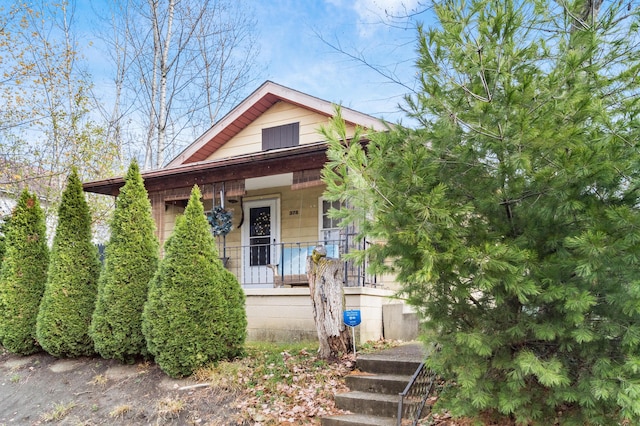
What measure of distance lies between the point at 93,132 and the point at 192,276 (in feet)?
34.9

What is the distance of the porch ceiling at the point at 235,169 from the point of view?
318 inches

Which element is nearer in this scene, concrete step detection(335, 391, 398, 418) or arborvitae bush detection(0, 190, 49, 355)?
concrete step detection(335, 391, 398, 418)

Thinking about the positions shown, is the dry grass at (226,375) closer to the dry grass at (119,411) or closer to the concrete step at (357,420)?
the dry grass at (119,411)

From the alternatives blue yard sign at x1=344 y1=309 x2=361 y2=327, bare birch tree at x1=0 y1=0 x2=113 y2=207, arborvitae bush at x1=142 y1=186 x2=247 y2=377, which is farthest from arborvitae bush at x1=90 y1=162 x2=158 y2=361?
bare birch tree at x1=0 y1=0 x2=113 y2=207

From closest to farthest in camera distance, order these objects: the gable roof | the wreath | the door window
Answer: the wreath → the gable roof → the door window

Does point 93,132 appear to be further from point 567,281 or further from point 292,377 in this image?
point 567,281

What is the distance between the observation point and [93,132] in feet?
46.9

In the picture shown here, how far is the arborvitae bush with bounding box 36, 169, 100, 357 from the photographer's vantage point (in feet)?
22.0

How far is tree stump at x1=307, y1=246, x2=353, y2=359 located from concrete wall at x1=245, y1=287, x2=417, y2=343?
32.0 inches

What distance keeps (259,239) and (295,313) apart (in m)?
3.74

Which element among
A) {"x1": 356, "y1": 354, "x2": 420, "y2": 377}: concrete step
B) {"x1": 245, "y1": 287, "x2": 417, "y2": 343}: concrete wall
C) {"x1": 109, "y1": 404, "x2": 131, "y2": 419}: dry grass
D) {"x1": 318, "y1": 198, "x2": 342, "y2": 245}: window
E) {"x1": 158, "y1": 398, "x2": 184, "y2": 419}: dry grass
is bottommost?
{"x1": 109, "y1": 404, "x2": 131, "y2": 419}: dry grass

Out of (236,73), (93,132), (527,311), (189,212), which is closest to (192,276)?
(189,212)

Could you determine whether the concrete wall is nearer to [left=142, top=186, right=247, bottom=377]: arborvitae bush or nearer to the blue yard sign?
the blue yard sign

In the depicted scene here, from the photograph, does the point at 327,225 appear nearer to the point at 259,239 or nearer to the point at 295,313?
the point at 259,239
